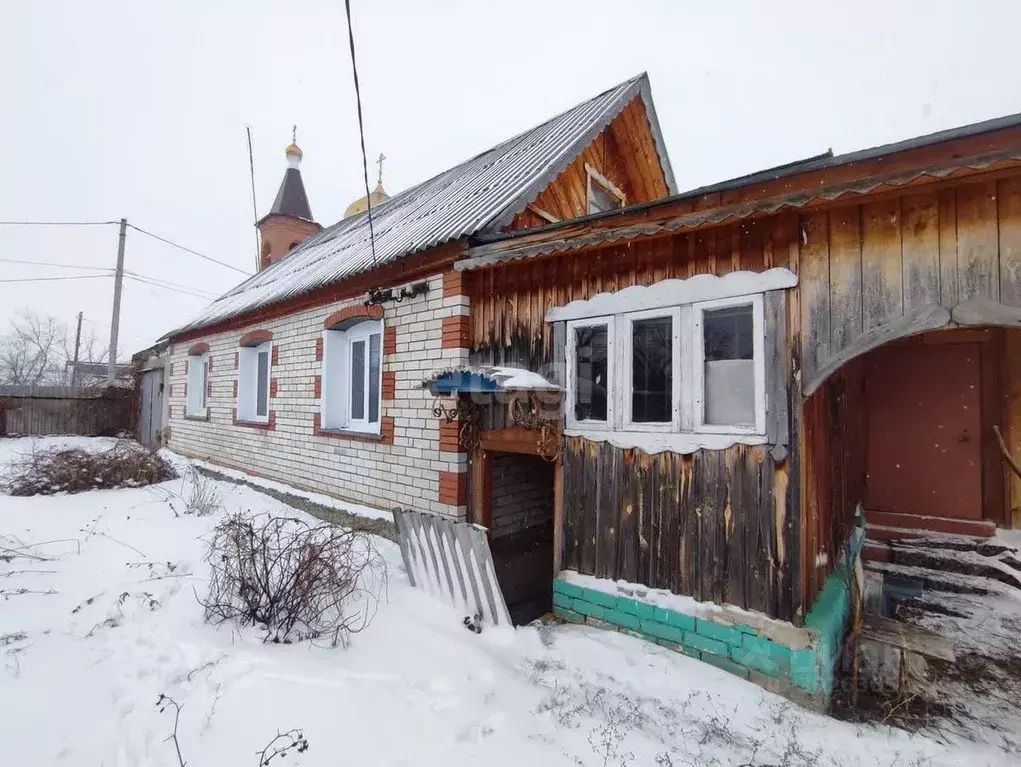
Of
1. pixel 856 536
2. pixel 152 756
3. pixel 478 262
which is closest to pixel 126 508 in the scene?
pixel 152 756

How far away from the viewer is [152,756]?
2.33m

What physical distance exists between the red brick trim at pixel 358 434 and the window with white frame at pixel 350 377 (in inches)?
5.8

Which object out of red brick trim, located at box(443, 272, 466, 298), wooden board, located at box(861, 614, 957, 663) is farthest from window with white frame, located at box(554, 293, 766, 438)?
wooden board, located at box(861, 614, 957, 663)

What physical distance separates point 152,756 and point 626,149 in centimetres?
993

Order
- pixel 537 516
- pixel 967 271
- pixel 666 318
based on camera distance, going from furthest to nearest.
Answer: pixel 537 516
pixel 666 318
pixel 967 271

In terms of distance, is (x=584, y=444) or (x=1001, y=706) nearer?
(x=1001, y=706)

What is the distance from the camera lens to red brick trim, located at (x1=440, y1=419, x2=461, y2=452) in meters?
5.18

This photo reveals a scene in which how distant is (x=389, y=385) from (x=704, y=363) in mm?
3861

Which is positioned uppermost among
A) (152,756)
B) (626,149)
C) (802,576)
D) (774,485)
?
(626,149)

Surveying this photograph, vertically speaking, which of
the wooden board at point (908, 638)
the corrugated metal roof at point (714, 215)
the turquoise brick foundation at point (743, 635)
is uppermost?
the corrugated metal roof at point (714, 215)

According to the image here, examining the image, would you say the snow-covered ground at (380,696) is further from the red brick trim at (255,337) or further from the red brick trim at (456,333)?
the red brick trim at (255,337)

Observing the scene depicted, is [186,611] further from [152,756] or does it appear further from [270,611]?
[152,756]

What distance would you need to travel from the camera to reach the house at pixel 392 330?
18.1ft

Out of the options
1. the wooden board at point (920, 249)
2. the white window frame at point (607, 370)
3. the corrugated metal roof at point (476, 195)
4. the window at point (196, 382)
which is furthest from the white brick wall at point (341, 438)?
the wooden board at point (920, 249)
